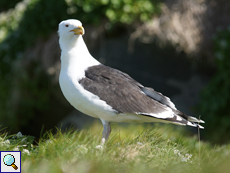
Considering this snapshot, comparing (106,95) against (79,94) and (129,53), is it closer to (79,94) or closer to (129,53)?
(79,94)

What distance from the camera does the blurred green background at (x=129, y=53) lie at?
7535 mm

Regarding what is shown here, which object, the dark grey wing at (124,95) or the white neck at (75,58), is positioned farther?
the white neck at (75,58)

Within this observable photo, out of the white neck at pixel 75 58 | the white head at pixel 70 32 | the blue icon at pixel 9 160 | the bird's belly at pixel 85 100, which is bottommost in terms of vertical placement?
the blue icon at pixel 9 160

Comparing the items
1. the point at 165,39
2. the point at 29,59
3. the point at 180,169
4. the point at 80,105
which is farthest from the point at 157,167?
the point at 29,59

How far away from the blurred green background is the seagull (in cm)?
336

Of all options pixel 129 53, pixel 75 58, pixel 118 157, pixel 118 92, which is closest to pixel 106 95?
pixel 118 92

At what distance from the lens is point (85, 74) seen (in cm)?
422

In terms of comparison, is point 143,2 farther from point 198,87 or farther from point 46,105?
point 46,105

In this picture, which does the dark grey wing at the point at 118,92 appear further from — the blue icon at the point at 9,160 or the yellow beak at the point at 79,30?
the blue icon at the point at 9,160

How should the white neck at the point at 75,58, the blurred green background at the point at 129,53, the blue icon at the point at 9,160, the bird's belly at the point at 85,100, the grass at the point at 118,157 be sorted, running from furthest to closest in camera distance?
the blurred green background at the point at 129,53, the white neck at the point at 75,58, the bird's belly at the point at 85,100, the blue icon at the point at 9,160, the grass at the point at 118,157

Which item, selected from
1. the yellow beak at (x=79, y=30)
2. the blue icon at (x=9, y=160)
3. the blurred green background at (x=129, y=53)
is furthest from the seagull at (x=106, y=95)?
the blurred green background at (x=129, y=53)

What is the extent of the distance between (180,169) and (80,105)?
1482mm

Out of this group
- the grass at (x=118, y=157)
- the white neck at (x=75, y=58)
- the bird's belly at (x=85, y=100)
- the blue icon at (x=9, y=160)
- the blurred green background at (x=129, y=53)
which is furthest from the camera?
the blurred green background at (x=129, y=53)

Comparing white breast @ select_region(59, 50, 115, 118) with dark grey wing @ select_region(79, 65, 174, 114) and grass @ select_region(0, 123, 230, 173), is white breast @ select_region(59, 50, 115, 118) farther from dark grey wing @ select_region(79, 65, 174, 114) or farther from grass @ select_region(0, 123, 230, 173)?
grass @ select_region(0, 123, 230, 173)
